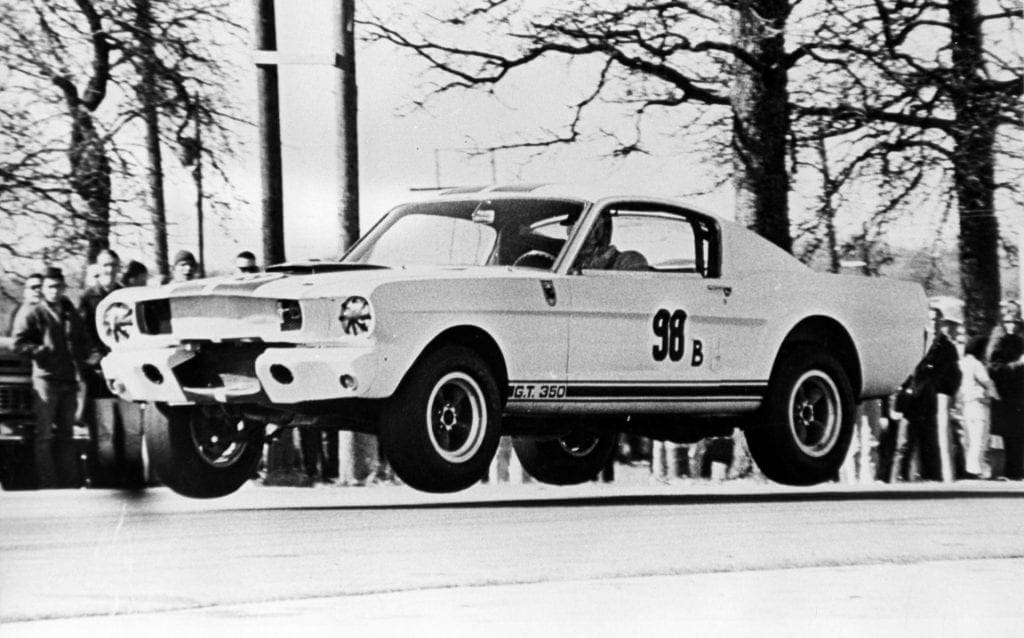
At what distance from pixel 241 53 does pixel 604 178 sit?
3.67ft

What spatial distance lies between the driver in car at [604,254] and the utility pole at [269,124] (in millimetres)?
968

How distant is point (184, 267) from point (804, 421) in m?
2.07

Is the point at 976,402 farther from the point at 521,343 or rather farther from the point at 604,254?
the point at 521,343

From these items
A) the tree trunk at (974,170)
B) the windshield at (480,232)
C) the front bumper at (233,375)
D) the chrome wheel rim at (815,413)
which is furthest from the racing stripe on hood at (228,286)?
the tree trunk at (974,170)

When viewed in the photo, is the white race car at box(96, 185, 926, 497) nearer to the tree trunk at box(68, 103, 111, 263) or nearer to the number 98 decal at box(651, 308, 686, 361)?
the number 98 decal at box(651, 308, 686, 361)

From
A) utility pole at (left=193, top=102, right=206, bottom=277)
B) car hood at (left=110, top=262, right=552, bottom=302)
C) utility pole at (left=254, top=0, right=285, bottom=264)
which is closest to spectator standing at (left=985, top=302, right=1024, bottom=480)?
car hood at (left=110, top=262, right=552, bottom=302)

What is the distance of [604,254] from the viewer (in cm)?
Answer: 532

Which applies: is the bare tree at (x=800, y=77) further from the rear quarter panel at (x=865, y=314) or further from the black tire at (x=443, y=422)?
the black tire at (x=443, y=422)

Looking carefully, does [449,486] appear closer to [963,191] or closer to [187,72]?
[187,72]

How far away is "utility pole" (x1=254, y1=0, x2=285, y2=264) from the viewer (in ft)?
15.4

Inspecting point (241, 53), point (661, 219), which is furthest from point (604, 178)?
point (241, 53)

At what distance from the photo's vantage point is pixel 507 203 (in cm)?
518

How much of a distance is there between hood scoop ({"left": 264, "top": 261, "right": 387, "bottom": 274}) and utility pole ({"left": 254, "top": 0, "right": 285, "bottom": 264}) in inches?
1.3

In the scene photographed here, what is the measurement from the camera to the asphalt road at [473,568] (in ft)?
15.4
